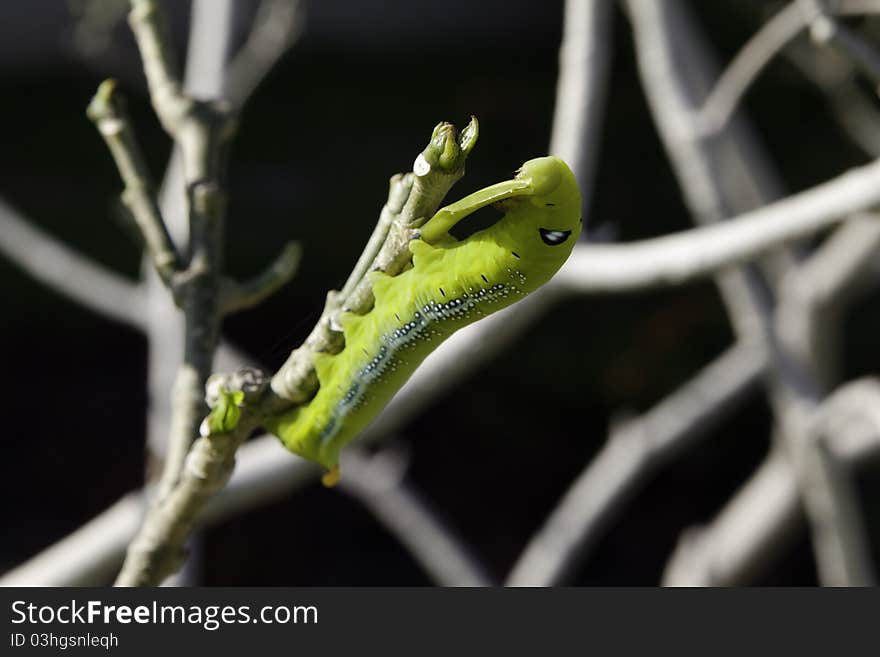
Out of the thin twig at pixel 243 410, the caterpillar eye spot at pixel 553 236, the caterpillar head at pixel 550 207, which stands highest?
the caterpillar head at pixel 550 207

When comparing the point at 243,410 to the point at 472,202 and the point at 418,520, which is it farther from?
→ the point at 418,520

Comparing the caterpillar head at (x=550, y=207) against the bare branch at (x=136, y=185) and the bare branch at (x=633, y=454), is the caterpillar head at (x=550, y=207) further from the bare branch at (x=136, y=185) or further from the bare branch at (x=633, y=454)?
the bare branch at (x=633, y=454)

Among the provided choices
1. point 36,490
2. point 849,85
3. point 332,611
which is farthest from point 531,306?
point 36,490

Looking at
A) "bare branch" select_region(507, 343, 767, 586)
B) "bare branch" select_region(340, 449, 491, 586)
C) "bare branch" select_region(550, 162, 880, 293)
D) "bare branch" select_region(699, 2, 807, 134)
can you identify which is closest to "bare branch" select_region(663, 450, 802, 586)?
"bare branch" select_region(507, 343, 767, 586)

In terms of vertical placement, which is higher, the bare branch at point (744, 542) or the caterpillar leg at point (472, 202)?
the bare branch at point (744, 542)

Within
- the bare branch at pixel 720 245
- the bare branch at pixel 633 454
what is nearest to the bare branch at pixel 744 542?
the bare branch at pixel 633 454

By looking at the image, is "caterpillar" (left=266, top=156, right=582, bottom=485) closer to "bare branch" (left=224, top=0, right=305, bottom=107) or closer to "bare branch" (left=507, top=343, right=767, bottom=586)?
"bare branch" (left=507, top=343, right=767, bottom=586)

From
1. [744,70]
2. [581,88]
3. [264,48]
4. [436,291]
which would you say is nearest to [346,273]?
[264,48]

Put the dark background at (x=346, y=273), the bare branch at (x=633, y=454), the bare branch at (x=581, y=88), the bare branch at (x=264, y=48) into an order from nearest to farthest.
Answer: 1. the bare branch at (x=581, y=88)
2. the bare branch at (x=633, y=454)
3. the bare branch at (x=264, y=48)
4. the dark background at (x=346, y=273)
